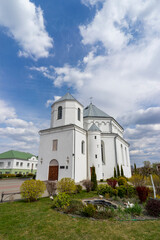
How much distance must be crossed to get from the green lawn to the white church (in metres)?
11.9

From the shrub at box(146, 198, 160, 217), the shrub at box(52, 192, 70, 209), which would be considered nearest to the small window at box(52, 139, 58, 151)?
the shrub at box(52, 192, 70, 209)

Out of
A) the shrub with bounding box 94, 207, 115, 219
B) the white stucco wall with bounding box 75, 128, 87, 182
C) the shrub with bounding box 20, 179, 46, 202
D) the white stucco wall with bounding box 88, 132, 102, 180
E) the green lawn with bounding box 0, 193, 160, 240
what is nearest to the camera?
the green lawn with bounding box 0, 193, 160, 240

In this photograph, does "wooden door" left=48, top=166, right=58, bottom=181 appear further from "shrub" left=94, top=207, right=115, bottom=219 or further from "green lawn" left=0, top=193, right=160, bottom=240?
"shrub" left=94, top=207, right=115, bottom=219

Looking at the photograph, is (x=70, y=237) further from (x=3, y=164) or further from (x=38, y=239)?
(x=3, y=164)

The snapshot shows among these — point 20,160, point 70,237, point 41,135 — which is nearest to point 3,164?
point 20,160

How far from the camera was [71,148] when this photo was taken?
18562 millimetres

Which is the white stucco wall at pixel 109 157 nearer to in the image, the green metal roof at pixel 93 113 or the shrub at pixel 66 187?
the green metal roof at pixel 93 113

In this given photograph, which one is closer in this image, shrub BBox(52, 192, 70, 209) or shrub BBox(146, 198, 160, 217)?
shrub BBox(146, 198, 160, 217)

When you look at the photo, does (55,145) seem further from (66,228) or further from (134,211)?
(66,228)

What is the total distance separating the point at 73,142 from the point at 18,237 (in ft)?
47.3

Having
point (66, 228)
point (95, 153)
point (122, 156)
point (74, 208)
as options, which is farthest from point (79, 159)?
point (66, 228)

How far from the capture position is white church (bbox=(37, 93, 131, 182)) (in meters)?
18.6

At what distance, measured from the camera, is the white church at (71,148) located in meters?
18.6

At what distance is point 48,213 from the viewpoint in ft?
22.0
